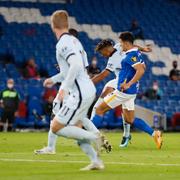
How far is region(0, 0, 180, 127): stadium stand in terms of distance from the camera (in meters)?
32.1

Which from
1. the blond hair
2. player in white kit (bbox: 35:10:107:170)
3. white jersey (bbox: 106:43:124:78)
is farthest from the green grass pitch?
white jersey (bbox: 106:43:124:78)

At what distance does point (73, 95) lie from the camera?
1143 centimetres

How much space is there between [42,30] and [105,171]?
81.8ft

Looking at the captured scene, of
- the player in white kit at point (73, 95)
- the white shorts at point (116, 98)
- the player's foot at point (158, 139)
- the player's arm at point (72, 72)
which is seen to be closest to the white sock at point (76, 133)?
the player in white kit at point (73, 95)

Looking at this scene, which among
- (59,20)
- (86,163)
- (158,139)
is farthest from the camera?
(158,139)

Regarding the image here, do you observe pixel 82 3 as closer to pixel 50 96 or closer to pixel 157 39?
pixel 157 39

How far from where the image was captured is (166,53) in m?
37.4

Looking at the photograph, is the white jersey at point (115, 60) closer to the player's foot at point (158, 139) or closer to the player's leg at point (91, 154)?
the player's foot at point (158, 139)

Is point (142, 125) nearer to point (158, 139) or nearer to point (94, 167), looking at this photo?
point (158, 139)

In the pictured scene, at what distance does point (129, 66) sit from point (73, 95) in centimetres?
562

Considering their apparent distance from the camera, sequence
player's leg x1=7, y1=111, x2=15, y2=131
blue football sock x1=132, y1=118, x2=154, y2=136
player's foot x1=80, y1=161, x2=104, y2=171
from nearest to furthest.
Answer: player's foot x1=80, y1=161, x2=104, y2=171 → blue football sock x1=132, y1=118, x2=154, y2=136 → player's leg x1=7, y1=111, x2=15, y2=131

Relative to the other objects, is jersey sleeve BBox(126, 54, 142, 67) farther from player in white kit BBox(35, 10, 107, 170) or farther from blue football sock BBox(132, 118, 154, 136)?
player in white kit BBox(35, 10, 107, 170)

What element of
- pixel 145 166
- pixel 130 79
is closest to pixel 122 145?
pixel 130 79

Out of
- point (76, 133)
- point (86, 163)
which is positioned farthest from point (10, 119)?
point (76, 133)
